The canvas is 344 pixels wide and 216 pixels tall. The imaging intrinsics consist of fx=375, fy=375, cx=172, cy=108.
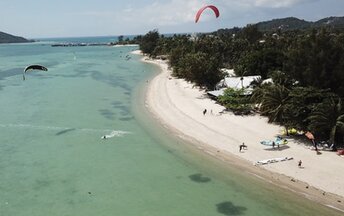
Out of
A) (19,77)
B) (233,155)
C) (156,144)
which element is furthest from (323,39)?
(19,77)

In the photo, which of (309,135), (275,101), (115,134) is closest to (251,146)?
(309,135)

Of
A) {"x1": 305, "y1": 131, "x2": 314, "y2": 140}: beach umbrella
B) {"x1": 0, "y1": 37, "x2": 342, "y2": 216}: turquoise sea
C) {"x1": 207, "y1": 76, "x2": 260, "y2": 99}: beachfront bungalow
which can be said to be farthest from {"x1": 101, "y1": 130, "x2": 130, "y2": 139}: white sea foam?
{"x1": 305, "y1": 131, "x2": 314, "y2": 140}: beach umbrella

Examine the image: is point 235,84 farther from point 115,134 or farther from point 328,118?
point 328,118

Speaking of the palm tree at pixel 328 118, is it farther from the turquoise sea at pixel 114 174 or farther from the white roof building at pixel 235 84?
the white roof building at pixel 235 84

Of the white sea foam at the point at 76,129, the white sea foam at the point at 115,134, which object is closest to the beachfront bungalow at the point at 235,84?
the white sea foam at the point at 115,134

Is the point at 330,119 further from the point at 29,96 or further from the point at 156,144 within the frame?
the point at 29,96
